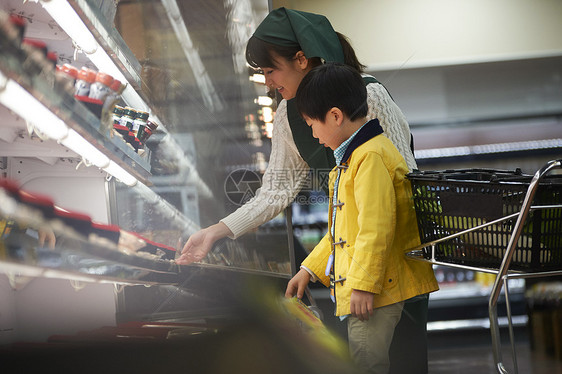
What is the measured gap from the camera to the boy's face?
4.31 ft

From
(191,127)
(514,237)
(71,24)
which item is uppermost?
(71,24)

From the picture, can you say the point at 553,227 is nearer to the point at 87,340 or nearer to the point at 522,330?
the point at 87,340

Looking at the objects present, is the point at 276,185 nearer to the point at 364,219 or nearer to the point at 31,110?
the point at 364,219

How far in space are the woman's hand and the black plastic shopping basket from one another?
1.77 ft

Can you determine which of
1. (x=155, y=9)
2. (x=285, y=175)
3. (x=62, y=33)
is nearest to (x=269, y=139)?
(x=285, y=175)

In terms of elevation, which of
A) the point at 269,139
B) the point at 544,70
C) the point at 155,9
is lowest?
the point at 269,139

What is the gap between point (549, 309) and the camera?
3811 mm

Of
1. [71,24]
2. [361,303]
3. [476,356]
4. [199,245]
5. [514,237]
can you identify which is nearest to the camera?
[71,24]

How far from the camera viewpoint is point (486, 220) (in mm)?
1215

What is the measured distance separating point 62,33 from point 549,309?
157 inches

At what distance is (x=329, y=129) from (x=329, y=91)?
0.31 feet

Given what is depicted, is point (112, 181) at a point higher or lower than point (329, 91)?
lower

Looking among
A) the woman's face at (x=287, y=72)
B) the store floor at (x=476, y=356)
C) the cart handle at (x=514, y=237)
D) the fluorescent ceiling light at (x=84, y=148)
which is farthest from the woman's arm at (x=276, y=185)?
the store floor at (x=476, y=356)

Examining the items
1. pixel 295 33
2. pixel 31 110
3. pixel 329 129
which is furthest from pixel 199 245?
pixel 295 33
